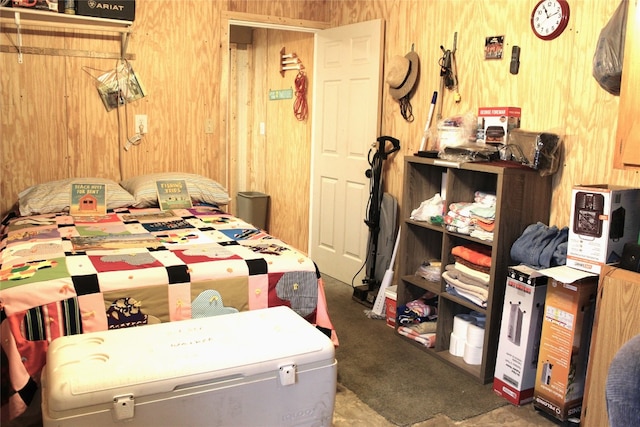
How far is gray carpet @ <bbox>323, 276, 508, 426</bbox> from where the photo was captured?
2.66m

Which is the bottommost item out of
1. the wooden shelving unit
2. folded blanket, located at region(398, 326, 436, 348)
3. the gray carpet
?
the gray carpet

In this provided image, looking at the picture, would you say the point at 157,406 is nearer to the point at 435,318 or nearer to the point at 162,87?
the point at 435,318

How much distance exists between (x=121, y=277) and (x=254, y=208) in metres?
3.46

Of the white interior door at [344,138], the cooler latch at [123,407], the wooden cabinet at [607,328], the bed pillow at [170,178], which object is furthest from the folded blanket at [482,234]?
the cooler latch at [123,407]

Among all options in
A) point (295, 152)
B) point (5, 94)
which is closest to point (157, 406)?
point (5, 94)

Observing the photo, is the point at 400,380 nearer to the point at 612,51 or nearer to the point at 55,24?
the point at 612,51

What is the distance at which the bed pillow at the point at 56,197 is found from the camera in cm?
340

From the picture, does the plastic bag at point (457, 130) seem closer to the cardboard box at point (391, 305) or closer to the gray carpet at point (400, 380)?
the cardboard box at point (391, 305)

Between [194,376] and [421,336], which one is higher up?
[194,376]

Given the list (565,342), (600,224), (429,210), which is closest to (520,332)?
(565,342)

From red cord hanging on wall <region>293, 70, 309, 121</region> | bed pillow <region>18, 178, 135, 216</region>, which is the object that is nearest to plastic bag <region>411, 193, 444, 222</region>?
bed pillow <region>18, 178, 135, 216</region>

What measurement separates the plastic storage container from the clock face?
3299 millimetres

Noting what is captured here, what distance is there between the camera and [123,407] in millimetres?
1701

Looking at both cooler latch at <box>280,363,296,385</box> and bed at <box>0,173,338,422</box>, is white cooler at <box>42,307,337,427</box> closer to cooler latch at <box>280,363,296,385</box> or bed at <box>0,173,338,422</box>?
cooler latch at <box>280,363,296,385</box>
